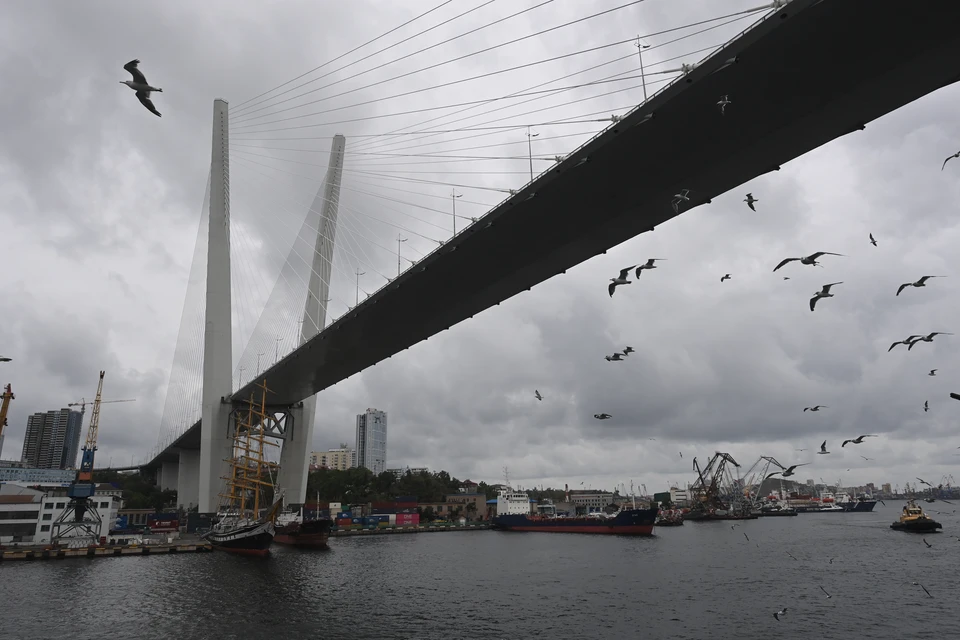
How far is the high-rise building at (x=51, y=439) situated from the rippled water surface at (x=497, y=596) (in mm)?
156343

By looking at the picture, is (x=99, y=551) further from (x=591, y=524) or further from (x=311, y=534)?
Answer: (x=591, y=524)

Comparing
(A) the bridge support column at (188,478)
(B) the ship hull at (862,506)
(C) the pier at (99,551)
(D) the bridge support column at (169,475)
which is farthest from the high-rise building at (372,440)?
(C) the pier at (99,551)

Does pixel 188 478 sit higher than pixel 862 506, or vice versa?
pixel 188 478

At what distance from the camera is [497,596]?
73.8 feet

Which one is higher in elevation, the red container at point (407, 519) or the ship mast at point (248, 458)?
the ship mast at point (248, 458)

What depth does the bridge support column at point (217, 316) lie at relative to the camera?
1574 inches

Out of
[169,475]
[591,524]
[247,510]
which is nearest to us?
[247,510]

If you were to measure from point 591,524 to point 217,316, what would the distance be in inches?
1772

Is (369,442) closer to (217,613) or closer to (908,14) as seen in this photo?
(217,613)

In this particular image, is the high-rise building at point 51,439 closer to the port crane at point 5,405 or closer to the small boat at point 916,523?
the port crane at point 5,405

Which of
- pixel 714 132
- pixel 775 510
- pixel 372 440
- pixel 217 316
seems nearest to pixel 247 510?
pixel 217 316

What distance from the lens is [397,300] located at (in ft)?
90.6

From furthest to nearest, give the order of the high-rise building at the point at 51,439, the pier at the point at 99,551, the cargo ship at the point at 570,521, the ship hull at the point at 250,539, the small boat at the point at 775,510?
1. the high-rise building at the point at 51,439
2. the small boat at the point at 775,510
3. the cargo ship at the point at 570,521
4. the pier at the point at 99,551
5. the ship hull at the point at 250,539

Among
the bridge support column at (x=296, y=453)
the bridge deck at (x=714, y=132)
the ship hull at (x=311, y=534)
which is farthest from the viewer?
the bridge support column at (x=296, y=453)
